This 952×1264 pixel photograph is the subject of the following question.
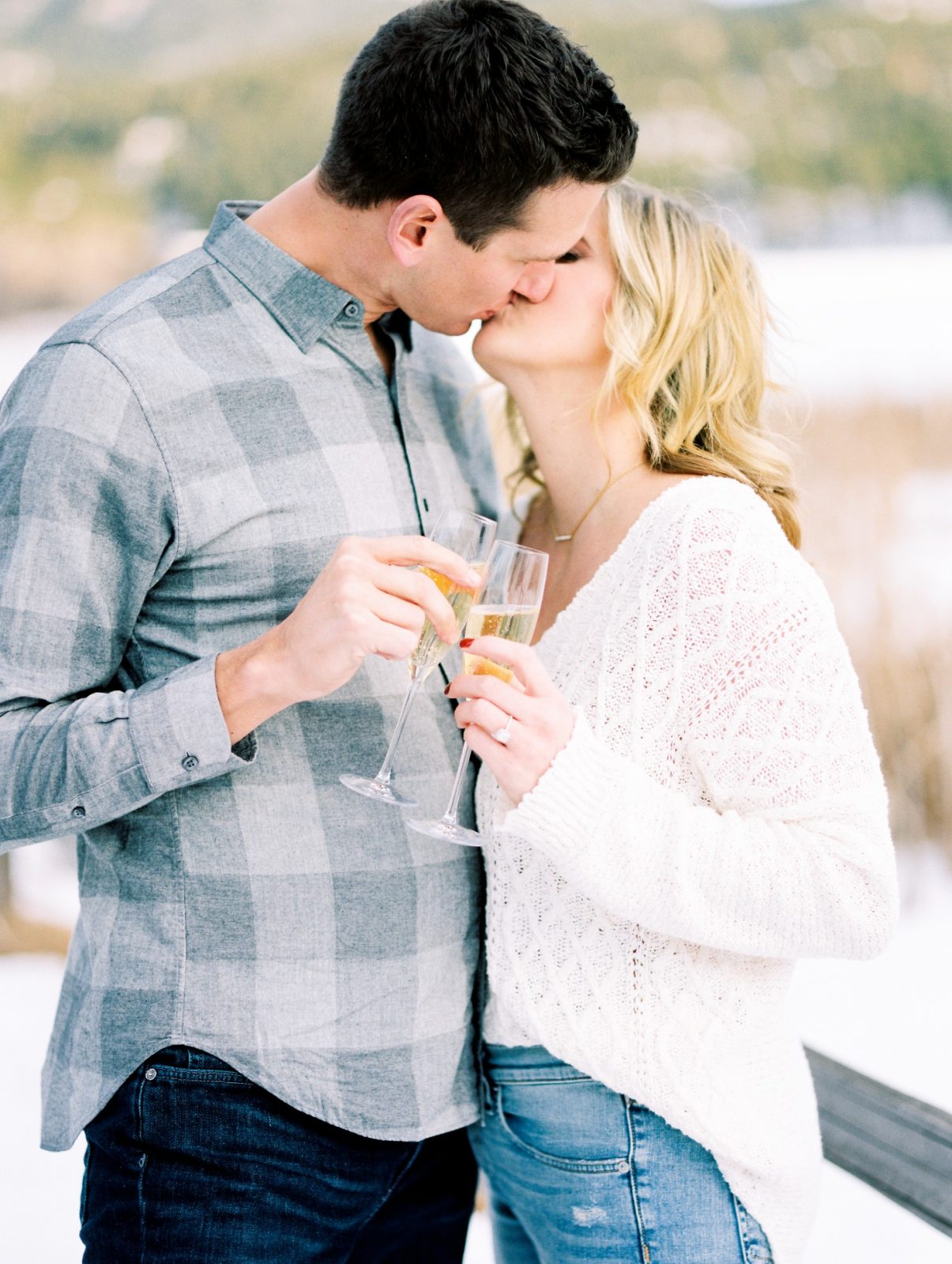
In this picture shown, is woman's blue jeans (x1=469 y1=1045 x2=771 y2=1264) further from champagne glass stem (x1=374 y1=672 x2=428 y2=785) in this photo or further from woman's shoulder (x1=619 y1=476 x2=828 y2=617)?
woman's shoulder (x1=619 y1=476 x2=828 y2=617)

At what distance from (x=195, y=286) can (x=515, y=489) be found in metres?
0.78

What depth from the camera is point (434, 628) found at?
51.2 inches

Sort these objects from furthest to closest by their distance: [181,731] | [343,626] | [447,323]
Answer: [447,323] < [181,731] < [343,626]

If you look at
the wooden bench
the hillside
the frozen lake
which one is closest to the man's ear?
the wooden bench

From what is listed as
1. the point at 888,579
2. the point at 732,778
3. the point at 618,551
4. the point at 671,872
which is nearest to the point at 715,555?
the point at 618,551

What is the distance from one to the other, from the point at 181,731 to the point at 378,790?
0.76ft

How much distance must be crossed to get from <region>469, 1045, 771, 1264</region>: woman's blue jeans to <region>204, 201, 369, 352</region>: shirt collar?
1.00 metres

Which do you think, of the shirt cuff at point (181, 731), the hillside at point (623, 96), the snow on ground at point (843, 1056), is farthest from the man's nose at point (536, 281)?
the hillside at point (623, 96)

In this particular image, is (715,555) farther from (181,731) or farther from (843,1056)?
(843,1056)

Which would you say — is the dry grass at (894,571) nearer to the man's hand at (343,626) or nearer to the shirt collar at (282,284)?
the shirt collar at (282,284)

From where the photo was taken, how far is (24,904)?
14.7 feet

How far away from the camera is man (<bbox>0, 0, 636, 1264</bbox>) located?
1294mm

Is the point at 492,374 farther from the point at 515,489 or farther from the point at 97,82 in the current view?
the point at 97,82

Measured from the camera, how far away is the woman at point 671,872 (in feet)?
4.39
